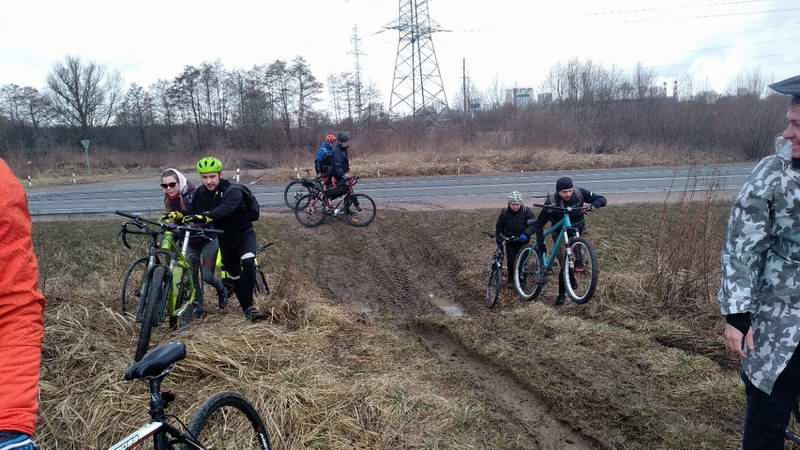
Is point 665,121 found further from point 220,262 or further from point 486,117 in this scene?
point 220,262

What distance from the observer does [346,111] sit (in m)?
43.8

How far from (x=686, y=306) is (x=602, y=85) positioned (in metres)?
36.0

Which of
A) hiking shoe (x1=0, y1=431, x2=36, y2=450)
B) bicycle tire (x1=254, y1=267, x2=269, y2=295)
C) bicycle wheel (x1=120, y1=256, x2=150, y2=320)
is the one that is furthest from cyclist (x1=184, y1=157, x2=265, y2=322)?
hiking shoe (x1=0, y1=431, x2=36, y2=450)

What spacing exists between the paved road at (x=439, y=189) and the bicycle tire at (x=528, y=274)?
7784 millimetres

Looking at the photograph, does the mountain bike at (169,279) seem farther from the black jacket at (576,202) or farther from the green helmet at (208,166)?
the black jacket at (576,202)

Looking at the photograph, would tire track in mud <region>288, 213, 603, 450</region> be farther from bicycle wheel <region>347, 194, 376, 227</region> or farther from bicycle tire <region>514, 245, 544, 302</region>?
bicycle tire <region>514, 245, 544, 302</region>

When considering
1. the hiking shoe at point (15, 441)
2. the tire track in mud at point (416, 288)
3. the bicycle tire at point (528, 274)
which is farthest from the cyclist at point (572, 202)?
the hiking shoe at point (15, 441)

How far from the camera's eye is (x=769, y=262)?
2480mm

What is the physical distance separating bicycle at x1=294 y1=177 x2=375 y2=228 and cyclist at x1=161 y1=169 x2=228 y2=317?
577 centimetres

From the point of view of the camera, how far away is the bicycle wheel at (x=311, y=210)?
504 inches

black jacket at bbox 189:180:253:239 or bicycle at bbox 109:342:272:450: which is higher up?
black jacket at bbox 189:180:253:239

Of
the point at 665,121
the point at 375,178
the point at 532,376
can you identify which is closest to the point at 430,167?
the point at 375,178

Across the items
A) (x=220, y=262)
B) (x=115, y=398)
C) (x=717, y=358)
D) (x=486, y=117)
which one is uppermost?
(x=486, y=117)

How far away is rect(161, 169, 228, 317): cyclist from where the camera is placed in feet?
19.1
